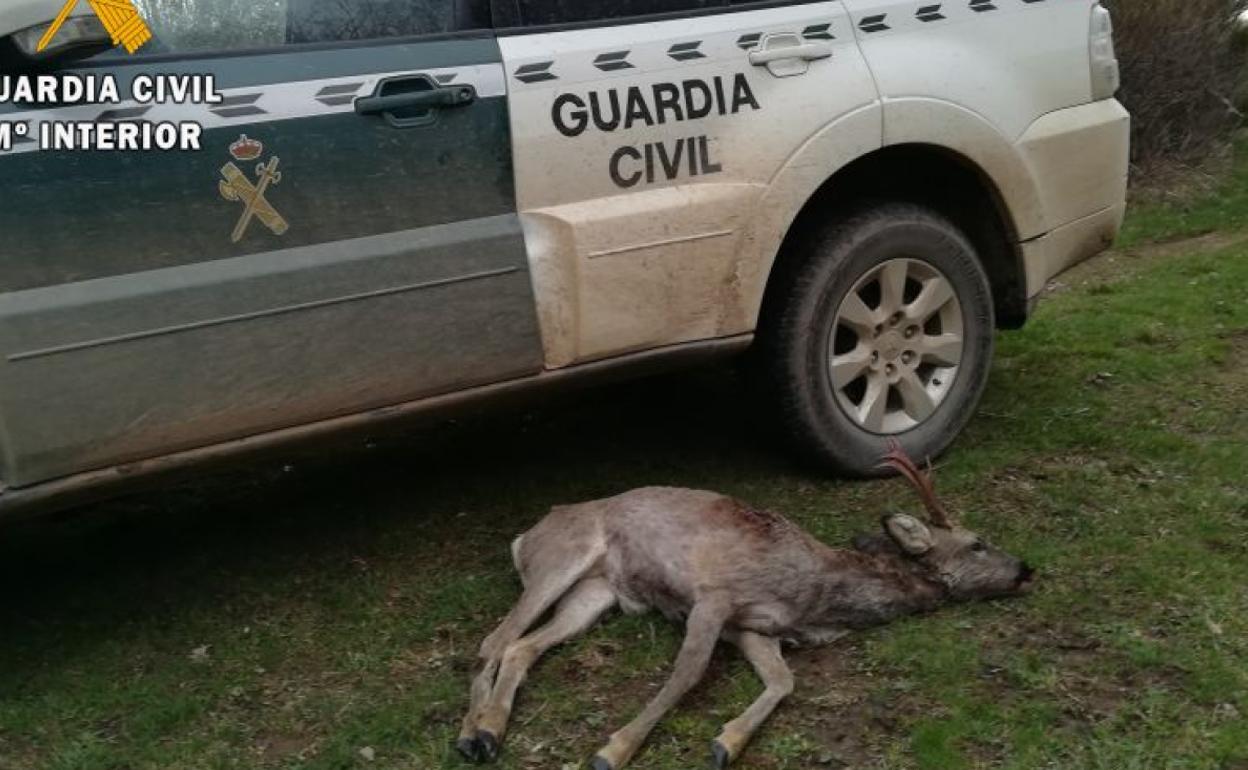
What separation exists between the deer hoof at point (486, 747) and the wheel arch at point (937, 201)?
1.80 m

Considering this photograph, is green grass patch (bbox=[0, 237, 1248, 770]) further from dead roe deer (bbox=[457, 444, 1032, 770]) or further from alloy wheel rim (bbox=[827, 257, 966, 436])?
alloy wheel rim (bbox=[827, 257, 966, 436])

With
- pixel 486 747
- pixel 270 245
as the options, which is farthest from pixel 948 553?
pixel 270 245

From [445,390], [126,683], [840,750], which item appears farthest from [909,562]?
[126,683]

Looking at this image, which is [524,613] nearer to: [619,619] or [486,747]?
[619,619]

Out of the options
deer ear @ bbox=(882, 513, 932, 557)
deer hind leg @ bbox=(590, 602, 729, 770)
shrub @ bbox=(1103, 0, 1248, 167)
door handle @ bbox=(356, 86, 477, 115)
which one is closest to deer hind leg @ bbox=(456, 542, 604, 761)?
deer hind leg @ bbox=(590, 602, 729, 770)

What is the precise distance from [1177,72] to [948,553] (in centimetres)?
730

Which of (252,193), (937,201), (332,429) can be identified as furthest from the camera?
(937,201)

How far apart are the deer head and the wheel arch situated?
888 millimetres

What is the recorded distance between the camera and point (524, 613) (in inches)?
145

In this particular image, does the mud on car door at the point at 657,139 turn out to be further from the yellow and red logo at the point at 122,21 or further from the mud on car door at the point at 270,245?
the yellow and red logo at the point at 122,21

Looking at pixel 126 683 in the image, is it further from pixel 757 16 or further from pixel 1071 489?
pixel 1071 489

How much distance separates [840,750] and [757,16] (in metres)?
2.22

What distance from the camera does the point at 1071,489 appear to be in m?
4.53

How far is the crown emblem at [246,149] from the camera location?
348 centimetres
